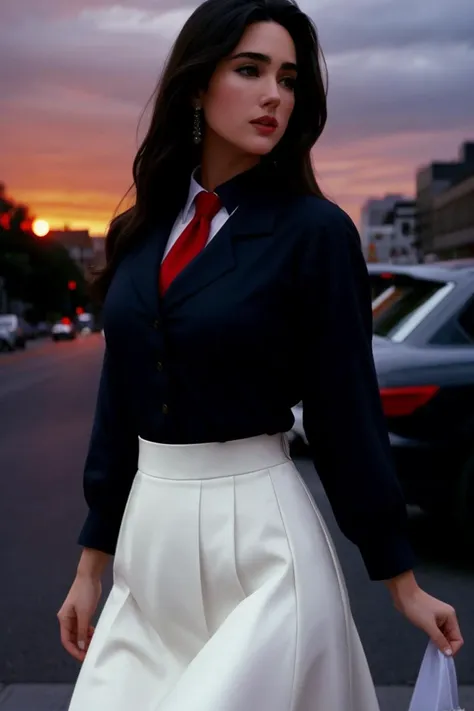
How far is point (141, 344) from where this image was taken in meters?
2.08

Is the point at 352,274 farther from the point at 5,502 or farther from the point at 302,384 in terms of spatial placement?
the point at 5,502

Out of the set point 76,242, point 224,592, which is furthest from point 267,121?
point 76,242

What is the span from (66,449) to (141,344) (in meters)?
10.4

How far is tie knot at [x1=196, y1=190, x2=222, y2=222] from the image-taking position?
216 cm

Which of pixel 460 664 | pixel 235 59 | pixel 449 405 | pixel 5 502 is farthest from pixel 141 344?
pixel 5 502

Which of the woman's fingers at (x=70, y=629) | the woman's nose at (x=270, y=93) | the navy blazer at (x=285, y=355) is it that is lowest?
the woman's fingers at (x=70, y=629)

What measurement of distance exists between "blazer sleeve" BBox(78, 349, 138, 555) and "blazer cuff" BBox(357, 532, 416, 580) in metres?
0.48

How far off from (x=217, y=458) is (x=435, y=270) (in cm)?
533

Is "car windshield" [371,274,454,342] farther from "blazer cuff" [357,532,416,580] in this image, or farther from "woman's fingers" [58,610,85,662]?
"blazer cuff" [357,532,416,580]

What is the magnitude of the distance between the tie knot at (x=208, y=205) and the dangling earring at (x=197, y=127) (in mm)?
110

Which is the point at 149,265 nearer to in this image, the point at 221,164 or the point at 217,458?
the point at 221,164

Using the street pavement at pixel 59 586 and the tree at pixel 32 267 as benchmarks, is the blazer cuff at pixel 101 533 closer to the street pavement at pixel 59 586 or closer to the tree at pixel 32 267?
the street pavement at pixel 59 586

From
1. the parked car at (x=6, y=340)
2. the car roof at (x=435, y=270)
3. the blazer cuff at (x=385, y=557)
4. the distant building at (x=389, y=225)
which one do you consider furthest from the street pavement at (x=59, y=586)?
the distant building at (x=389, y=225)

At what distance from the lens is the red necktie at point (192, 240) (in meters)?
2.12
